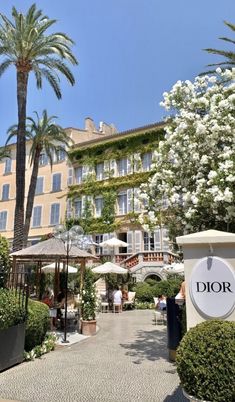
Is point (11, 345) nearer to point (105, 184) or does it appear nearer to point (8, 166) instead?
point (105, 184)

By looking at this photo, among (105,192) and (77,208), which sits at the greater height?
(105,192)

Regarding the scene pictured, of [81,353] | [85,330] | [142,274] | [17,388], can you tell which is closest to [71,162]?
[142,274]

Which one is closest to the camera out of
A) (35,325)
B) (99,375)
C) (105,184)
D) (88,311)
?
(99,375)

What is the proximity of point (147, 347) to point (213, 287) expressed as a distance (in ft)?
20.1

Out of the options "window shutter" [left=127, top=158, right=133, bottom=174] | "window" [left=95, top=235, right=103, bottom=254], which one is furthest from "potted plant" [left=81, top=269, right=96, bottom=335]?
"window shutter" [left=127, top=158, right=133, bottom=174]

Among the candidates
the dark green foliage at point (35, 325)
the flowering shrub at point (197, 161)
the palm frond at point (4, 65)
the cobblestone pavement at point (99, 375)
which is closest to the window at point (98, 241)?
the palm frond at point (4, 65)

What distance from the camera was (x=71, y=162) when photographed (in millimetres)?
35500

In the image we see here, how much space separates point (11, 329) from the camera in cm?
768

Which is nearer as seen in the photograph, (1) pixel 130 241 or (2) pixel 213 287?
(2) pixel 213 287

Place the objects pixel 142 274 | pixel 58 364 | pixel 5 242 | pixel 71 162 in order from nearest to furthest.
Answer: pixel 58 364 → pixel 5 242 → pixel 142 274 → pixel 71 162

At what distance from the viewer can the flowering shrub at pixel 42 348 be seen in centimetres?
848

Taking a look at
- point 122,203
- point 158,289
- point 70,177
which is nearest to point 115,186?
point 122,203

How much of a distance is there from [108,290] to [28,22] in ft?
49.7

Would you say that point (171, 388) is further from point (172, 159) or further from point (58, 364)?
point (172, 159)
